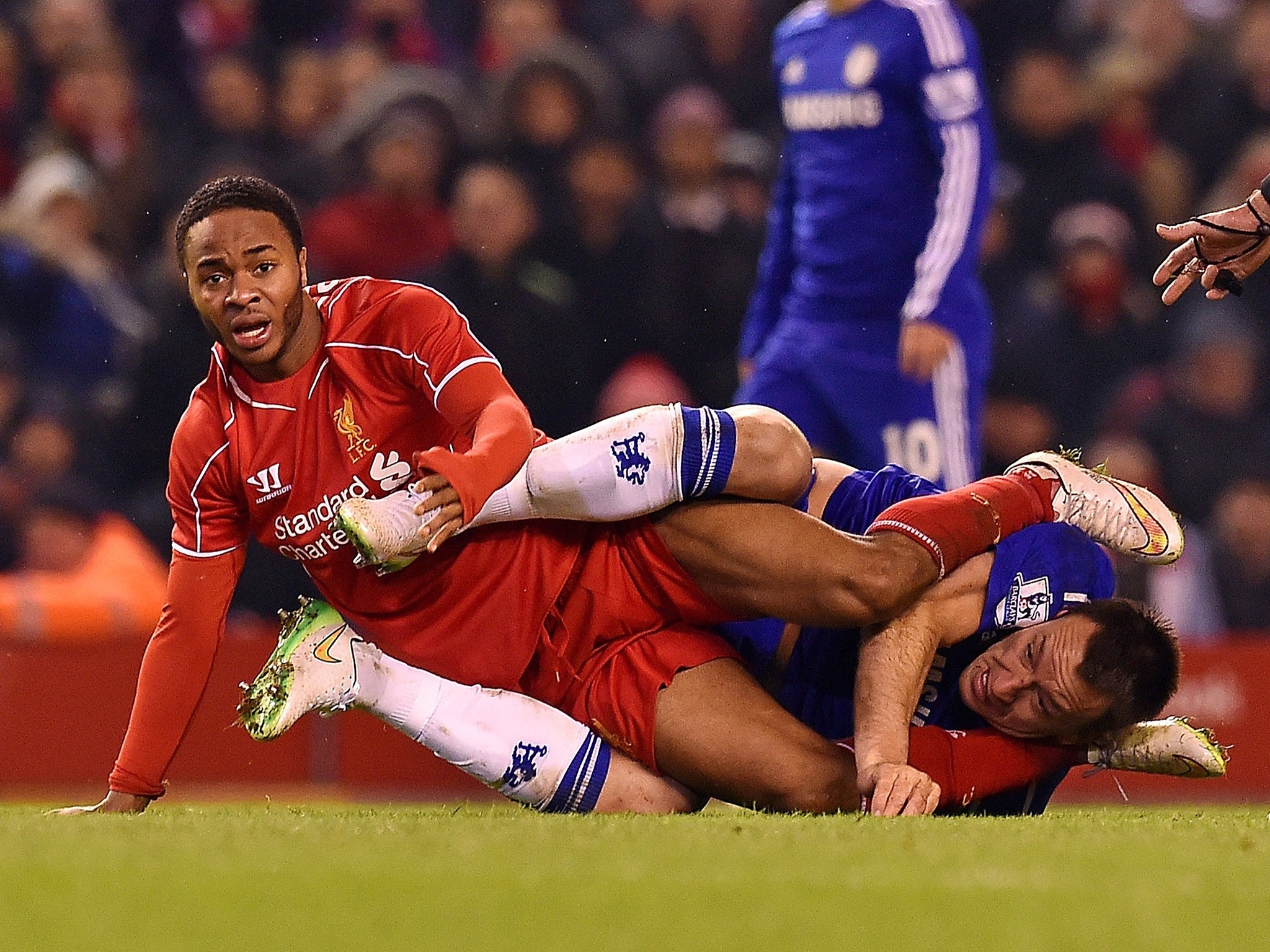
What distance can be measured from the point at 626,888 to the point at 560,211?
528 centimetres

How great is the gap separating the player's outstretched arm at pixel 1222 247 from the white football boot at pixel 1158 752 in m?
0.88

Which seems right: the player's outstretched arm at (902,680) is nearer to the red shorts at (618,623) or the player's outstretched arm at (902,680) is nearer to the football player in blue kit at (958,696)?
the football player in blue kit at (958,696)

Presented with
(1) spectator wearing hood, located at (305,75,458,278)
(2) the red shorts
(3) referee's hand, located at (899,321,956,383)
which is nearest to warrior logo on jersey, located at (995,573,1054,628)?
(2) the red shorts

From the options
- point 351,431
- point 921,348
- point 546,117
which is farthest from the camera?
point 546,117

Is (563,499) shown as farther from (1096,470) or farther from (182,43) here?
(182,43)

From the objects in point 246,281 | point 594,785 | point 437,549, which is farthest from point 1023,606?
point 246,281

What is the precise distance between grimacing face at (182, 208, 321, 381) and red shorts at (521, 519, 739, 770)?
791mm

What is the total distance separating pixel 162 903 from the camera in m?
2.01

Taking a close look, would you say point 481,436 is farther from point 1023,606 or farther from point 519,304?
point 519,304

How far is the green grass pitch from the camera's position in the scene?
185 cm

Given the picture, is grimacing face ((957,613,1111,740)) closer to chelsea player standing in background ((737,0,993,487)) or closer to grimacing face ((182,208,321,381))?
grimacing face ((182,208,321,381))

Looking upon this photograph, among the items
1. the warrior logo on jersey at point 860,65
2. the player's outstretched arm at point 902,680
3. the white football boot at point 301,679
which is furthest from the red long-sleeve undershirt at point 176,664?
the warrior logo on jersey at point 860,65

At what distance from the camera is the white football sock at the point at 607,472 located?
3443 mm

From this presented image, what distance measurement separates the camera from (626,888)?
7.00 feet
